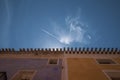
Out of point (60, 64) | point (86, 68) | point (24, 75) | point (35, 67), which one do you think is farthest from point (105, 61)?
point (24, 75)

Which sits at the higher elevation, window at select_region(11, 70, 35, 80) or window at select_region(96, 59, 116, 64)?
window at select_region(96, 59, 116, 64)

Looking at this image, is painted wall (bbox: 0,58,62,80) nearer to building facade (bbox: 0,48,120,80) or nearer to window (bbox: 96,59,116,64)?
building facade (bbox: 0,48,120,80)

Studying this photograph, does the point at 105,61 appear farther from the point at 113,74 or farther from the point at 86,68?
the point at 86,68

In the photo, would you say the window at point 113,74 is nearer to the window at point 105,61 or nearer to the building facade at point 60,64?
the building facade at point 60,64

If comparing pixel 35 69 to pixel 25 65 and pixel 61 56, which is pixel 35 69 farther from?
pixel 61 56

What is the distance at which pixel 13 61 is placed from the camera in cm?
1611

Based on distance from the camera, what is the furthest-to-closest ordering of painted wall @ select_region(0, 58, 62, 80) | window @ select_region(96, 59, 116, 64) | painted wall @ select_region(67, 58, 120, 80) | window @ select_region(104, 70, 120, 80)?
window @ select_region(96, 59, 116, 64) → window @ select_region(104, 70, 120, 80) → painted wall @ select_region(0, 58, 62, 80) → painted wall @ select_region(67, 58, 120, 80)

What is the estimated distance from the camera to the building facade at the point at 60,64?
12.8 meters

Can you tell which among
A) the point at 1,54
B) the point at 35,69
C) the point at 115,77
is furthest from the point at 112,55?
the point at 1,54

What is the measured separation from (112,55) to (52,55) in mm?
6808

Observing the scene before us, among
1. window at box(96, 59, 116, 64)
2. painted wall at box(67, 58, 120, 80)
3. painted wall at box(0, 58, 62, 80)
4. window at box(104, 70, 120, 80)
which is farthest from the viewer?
window at box(96, 59, 116, 64)

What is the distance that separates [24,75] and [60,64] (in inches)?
142

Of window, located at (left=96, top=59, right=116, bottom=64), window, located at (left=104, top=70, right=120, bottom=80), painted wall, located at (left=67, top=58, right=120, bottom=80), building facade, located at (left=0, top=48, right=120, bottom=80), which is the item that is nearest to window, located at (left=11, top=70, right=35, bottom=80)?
building facade, located at (left=0, top=48, right=120, bottom=80)

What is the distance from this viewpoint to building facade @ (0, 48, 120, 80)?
12.8m
